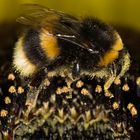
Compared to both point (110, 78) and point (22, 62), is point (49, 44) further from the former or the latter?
point (110, 78)

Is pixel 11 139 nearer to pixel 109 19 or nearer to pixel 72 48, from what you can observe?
pixel 72 48

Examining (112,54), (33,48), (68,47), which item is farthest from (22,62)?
(112,54)

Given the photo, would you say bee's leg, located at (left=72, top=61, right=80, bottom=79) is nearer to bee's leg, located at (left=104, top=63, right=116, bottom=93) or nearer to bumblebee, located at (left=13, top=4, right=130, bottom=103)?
bumblebee, located at (left=13, top=4, right=130, bottom=103)

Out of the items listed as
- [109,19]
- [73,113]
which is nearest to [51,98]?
[73,113]

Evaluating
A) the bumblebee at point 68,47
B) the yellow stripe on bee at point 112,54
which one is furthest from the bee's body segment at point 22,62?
the yellow stripe on bee at point 112,54

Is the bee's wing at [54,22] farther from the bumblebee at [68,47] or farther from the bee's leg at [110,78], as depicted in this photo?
the bee's leg at [110,78]

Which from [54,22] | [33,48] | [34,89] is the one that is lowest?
[34,89]

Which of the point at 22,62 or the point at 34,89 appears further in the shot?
the point at 34,89

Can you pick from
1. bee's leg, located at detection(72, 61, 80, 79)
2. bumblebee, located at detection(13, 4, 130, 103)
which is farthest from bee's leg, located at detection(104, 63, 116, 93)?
bee's leg, located at detection(72, 61, 80, 79)
